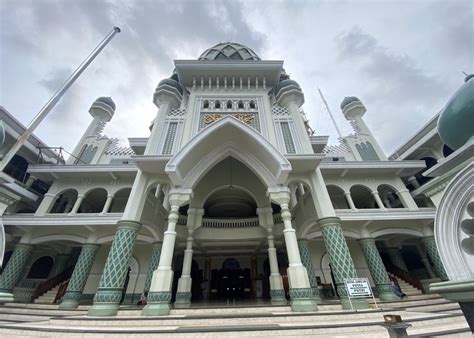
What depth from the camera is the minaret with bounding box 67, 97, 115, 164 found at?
53.3 ft

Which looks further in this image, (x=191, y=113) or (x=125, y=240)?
(x=191, y=113)

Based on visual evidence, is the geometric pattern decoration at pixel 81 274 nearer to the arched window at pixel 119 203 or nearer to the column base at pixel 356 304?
the arched window at pixel 119 203

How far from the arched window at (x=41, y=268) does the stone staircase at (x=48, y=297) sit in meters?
2.35

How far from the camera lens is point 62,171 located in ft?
40.2

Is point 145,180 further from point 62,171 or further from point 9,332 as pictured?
point 62,171

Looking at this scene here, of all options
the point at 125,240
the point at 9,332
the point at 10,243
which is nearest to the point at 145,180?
the point at 125,240

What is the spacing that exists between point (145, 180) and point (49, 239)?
6977mm

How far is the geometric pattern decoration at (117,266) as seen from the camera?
7075 millimetres

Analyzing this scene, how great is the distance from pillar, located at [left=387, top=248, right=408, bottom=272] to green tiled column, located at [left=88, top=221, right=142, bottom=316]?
15.1 m

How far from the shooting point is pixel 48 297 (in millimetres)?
11445

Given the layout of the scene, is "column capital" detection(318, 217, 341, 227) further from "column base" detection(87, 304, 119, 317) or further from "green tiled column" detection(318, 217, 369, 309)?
"column base" detection(87, 304, 119, 317)

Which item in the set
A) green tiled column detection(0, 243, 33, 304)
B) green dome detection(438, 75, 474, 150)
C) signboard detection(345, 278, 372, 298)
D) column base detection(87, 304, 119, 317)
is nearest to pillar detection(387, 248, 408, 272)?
signboard detection(345, 278, 372, 298)

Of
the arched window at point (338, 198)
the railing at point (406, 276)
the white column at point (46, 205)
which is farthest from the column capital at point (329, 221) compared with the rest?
the white column at point (46, 205)

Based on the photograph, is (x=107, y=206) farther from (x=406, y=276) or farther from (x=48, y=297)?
(x=406, y=276)
